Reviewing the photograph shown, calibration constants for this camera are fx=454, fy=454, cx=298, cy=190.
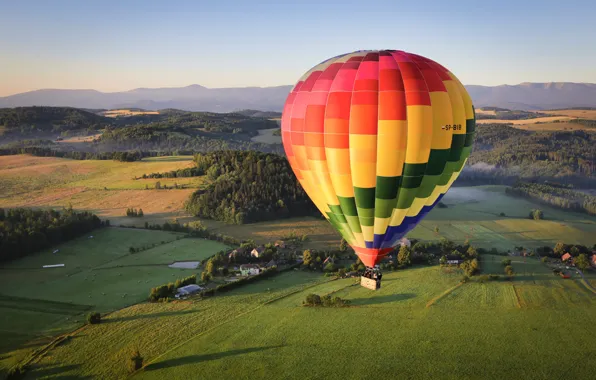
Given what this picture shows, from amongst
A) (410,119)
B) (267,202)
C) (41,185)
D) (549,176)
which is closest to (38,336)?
(410,119)

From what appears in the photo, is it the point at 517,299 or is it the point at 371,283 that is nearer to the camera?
the point at 371,283

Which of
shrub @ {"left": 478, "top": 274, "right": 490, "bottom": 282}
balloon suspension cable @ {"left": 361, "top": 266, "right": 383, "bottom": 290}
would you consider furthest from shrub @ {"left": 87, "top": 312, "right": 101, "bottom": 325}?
shrub @ {"left": 478, "top": 274, "right": 490, "bottom": 282}

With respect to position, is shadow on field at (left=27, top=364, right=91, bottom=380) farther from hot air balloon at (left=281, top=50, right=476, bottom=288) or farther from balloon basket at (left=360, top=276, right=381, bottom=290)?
hot air balloon at (left=281, top=50, right=476, bottom=288)

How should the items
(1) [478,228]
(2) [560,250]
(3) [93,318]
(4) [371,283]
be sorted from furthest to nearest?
(1) [478,228], (2) [560,250], (3) [93,318], (4) [371,283]

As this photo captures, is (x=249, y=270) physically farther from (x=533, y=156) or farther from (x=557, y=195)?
(x=533, y=156)

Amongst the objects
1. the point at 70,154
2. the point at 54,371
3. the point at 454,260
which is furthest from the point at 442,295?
the point at 70,154

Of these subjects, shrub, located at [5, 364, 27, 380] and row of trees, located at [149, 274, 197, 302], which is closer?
shrub, located at [5, 364, 27, 380]
